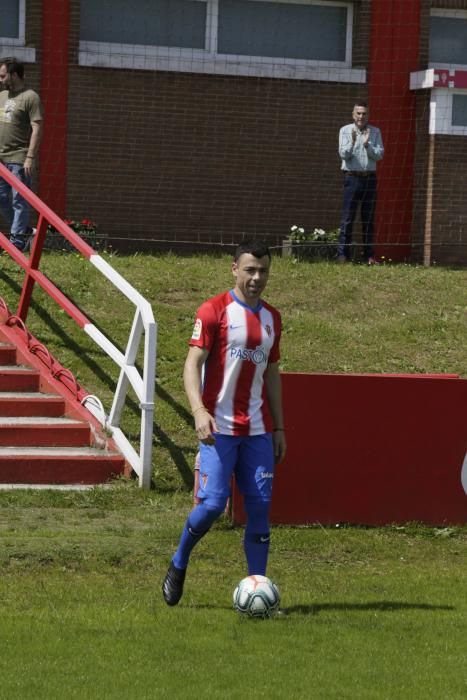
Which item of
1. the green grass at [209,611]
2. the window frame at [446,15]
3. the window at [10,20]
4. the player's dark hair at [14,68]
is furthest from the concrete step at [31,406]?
the window frame at [446,15]

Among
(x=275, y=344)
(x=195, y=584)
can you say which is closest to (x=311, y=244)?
(x=195, y=584)

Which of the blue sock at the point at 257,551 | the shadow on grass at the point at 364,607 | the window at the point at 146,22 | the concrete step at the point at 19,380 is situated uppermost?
the window at the point at 146,22

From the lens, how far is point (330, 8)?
2030 centimetres

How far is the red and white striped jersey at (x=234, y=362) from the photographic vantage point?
7.78 metres

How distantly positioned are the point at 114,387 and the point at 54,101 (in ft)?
22.8

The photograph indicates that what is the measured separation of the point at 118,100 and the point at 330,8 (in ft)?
11.2

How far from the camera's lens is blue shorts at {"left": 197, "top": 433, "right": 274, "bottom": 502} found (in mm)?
7754

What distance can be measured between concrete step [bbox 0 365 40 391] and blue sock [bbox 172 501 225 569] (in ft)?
14.8

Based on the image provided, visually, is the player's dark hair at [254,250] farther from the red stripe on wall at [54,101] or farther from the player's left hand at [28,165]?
the red stripe on wall at [54,101]

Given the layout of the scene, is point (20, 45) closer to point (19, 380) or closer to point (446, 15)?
point (446, 15)

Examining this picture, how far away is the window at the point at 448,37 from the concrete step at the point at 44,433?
427 inches

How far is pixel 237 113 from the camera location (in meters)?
19.4

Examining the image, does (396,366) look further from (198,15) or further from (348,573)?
(198,15)

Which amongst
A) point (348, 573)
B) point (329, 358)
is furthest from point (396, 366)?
point (348, 573)
